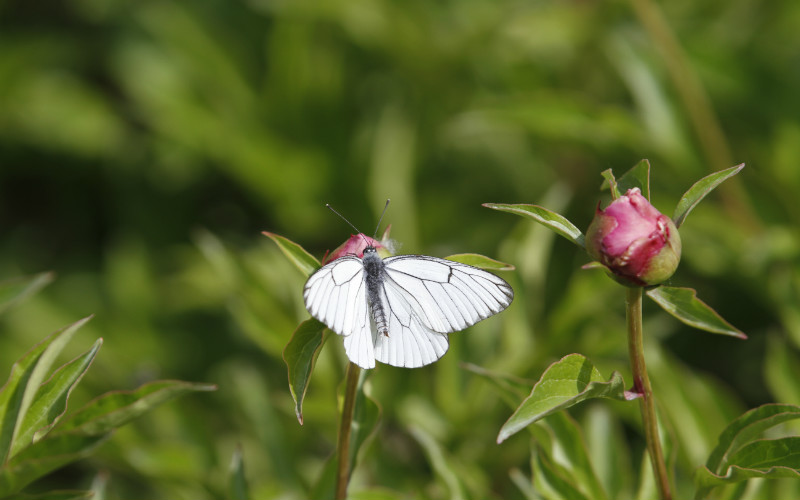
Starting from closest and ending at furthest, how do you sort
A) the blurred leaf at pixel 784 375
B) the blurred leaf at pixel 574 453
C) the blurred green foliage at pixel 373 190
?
the blurred leaf at pixel 574 453
the blurred leaf at pixel 784 375
the blurred green foliage at pixel 373 190

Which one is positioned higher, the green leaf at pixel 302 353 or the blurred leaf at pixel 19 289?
the green leaf at pixel 302 353

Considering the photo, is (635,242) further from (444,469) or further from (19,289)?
(19,289)

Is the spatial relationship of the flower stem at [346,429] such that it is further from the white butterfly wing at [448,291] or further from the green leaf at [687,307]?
the green leaf at [687,307]

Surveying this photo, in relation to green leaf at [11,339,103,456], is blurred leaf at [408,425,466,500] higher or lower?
lower

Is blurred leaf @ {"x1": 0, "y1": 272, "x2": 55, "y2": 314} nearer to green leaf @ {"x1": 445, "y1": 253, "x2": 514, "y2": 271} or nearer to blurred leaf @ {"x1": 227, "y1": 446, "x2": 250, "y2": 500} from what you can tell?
blurred leaf @ {"x1": 227, "y1": 446, "x2": 250, "y2": 500}

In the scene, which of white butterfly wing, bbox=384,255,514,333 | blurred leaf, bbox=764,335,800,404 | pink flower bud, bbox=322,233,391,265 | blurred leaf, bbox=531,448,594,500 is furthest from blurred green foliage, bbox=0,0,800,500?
pink flower bud, bbox=322,233,391,265

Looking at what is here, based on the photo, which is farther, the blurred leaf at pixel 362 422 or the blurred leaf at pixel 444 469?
the blurred leaf at pixel 444 469

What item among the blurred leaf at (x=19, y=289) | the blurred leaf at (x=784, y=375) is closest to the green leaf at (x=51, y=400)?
the blurred leaf at (x=19, y=289)

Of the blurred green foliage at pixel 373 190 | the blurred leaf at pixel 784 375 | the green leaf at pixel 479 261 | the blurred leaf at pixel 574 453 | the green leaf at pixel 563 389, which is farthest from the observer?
the blurred green foliage at pixel 373 190
